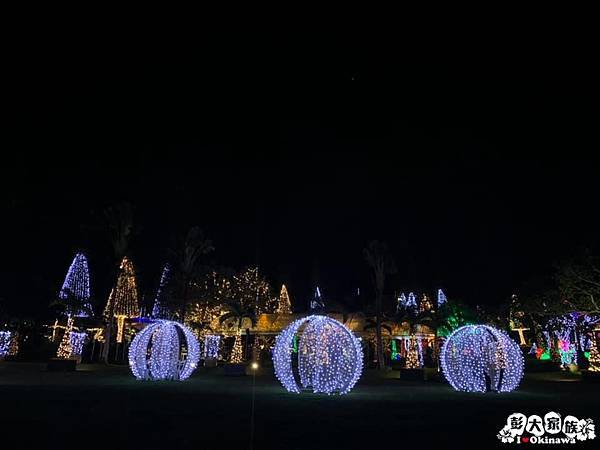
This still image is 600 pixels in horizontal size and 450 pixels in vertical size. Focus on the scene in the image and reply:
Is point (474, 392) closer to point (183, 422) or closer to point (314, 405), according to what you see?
point (314, 405)

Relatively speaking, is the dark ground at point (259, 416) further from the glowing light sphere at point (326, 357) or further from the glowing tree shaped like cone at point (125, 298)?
the glowing tree shaped like cone at point (125, 298)

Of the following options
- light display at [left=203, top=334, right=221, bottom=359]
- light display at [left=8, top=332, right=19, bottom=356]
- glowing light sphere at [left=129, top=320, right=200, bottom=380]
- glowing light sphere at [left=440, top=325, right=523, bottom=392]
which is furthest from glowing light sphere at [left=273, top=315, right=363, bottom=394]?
light display at [left=8, top=332, right=19, bottom=356]

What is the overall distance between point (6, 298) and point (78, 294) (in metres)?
4.43

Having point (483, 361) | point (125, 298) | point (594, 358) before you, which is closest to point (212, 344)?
point (125, 298)

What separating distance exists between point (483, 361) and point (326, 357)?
5.34 m

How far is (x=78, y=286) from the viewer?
36.4 meters

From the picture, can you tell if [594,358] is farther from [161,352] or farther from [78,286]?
[78,286]

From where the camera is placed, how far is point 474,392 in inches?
650

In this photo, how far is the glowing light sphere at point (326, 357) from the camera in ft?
50.0

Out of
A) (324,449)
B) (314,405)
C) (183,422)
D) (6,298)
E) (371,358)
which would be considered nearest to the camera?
(324,449)

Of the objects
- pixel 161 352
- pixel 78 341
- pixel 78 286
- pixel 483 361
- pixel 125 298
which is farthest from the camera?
pixel 125 298

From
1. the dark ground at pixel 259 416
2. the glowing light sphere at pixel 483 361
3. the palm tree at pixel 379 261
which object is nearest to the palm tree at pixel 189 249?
the palm tree at pixel 379 261

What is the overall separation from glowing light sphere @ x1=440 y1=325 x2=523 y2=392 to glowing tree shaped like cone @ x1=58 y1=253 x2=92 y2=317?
82.2 feet

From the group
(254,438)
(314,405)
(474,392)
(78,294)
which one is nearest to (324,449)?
(254,438)
